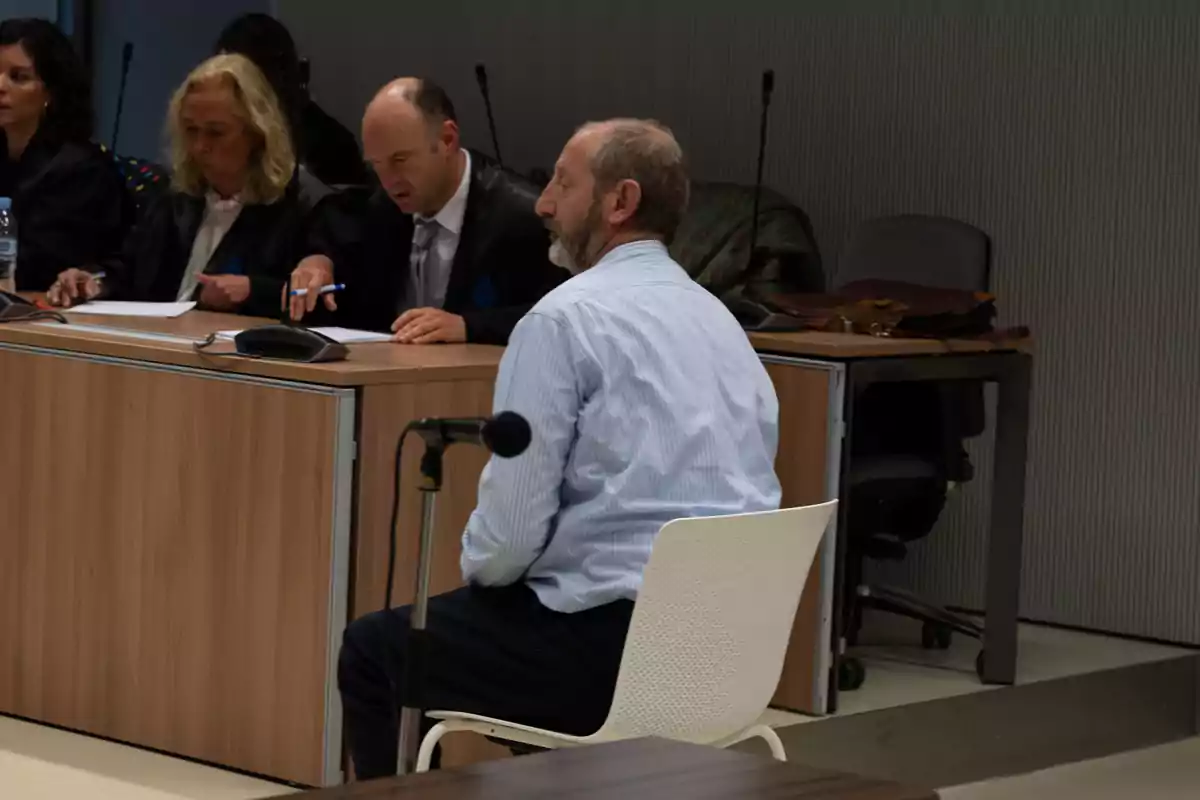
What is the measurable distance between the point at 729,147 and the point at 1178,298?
1.30m

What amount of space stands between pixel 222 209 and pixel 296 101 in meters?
1.08

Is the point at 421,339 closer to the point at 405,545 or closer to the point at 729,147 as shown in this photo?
the point at 405,545

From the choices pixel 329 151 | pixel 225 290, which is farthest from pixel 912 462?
pixel 329 151

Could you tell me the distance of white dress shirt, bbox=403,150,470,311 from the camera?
12.5 ft

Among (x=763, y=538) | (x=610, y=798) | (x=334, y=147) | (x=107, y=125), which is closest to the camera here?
(x=610, y=798)

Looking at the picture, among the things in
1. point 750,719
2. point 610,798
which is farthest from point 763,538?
point 610,798

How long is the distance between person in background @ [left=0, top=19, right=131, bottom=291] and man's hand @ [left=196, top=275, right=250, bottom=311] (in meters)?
0.49

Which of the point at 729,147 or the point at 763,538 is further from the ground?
the point at 729,147

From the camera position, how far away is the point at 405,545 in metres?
3.15

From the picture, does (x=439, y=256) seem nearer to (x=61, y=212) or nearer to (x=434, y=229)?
(x=434, y=229)

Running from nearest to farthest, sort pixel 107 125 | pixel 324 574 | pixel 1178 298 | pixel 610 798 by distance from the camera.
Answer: pixel 610 798 → pixel 324 574 → pixel 1178 298 → pixel 107 125

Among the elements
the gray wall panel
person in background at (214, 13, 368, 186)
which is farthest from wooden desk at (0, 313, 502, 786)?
the gray wall panel

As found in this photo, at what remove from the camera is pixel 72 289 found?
4.01 metres

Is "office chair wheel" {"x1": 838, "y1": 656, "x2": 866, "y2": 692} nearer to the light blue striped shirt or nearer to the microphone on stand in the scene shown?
the light blue striped shirt
